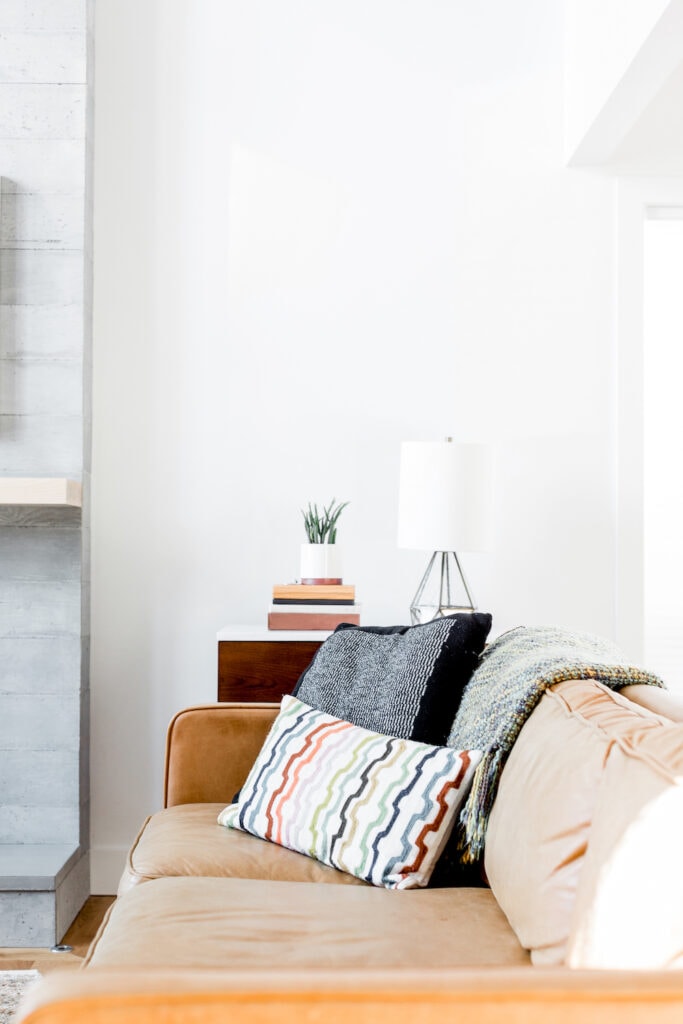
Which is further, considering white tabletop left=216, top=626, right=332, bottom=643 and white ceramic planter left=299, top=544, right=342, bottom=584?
white ceramic planter left=299, top=544, right=342, bottom=584

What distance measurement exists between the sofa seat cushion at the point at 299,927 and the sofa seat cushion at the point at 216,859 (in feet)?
0.21

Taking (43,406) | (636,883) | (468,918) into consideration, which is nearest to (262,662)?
(43,406)

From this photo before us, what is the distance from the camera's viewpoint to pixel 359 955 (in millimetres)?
1230

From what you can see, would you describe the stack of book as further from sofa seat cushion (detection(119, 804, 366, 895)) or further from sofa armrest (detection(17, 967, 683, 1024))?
sofa armrest (detection(17, 967, 683, 1024))

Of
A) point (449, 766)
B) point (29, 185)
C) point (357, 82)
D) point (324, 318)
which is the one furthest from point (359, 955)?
point (357, 82)

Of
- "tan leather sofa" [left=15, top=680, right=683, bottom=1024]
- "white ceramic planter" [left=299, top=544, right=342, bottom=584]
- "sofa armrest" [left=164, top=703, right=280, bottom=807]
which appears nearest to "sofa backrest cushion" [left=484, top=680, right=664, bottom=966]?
"tan leather sofa" [left=15, top=680, right=683, bottom=1024]

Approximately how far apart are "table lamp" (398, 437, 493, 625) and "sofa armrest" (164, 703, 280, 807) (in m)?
0.69

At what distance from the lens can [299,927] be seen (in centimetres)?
134

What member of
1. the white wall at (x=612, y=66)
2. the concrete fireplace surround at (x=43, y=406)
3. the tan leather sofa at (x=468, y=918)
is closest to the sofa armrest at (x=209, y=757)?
the tan leather sofa at (x=468, y=918)

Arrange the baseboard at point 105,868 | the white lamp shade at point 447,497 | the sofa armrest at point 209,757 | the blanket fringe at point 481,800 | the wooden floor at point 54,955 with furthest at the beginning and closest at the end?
the baseboard at point 105,868 → the white lamp shade at point 447,497 → the wooden floor at point 54,955 → the sofa armrest at point 209,757 → the blanket fringe at point 481,800

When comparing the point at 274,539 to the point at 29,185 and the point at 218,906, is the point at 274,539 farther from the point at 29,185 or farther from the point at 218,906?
the point at 218,906

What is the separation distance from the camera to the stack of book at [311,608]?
262 centimetres

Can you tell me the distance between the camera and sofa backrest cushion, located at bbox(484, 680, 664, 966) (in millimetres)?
1155

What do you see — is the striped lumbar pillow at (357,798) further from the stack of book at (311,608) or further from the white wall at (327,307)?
the white wall at (327,307)
